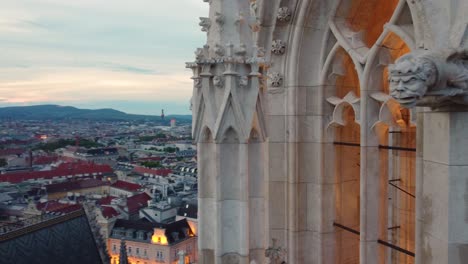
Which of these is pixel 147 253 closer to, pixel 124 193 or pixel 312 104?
pixel 124 193

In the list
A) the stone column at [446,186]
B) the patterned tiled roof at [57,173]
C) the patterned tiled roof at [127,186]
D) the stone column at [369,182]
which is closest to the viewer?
the stone column at [446,186]

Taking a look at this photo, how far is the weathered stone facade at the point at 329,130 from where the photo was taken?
10.9ft

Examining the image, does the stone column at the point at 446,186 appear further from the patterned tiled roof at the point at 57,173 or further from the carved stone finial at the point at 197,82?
the patterned tiled roof at the point at 57,173

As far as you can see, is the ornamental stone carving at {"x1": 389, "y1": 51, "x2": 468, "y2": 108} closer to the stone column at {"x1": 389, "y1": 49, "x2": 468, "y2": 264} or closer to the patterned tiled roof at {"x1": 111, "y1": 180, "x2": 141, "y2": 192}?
the stone column at {"x1": 389, "y1": 49, "x2": 468, "y2": 264}

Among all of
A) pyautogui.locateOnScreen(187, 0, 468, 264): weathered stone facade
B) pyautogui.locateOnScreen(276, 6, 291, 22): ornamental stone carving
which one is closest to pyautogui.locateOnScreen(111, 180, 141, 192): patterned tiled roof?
Result: pyautogui.locateOnScreen(187, 0, 468, 264): weathered stone facade

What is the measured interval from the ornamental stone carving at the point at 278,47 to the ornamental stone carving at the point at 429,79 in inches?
124

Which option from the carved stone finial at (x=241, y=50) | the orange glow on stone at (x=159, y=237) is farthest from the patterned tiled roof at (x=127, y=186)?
A: the carved stone finial at (x=241, y=50)

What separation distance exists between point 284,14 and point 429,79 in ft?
11.1

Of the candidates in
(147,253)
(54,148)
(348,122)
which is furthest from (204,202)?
(54,148)

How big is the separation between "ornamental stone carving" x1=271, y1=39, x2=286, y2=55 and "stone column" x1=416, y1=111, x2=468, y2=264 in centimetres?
282

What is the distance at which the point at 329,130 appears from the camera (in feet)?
19.5

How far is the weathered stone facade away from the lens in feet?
10.9

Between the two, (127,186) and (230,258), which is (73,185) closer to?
(127,186)

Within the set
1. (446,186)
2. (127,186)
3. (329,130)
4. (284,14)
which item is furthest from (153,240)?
(446,186)
